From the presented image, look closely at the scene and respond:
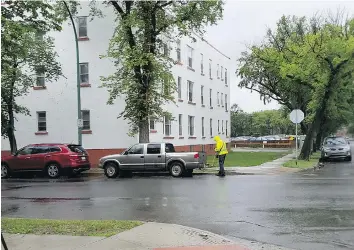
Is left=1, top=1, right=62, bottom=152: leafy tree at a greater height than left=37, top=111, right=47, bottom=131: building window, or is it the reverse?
left=1, top=1, right=62, bottom=152: leafy tree

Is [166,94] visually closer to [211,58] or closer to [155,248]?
[155,248]

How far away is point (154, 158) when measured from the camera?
19.9 meters

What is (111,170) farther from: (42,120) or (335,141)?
(335,141)

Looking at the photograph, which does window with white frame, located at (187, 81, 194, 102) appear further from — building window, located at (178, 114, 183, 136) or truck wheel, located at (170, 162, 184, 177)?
truck wheel, located at (170, 162, 184, 177)

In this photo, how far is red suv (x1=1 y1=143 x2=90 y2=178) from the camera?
68.7 ft

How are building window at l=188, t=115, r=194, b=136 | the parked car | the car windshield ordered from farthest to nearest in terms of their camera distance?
building window at l=188, t=115, r=194, b=136, the car windshield, the parked car

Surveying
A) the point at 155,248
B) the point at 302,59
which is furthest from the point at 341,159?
the point at 155,248

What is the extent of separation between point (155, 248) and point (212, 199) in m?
5.51

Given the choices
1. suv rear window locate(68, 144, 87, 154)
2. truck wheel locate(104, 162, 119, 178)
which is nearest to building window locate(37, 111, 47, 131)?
suv rear window locate(68, 144, 87, 154)

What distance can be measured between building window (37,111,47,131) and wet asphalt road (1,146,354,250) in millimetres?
13614

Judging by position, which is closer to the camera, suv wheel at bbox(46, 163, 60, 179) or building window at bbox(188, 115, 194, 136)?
suv wheel at bbox(46, 163, 60, 179)

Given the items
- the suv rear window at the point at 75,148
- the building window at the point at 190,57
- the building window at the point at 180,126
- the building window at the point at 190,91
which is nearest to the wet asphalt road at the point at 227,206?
the suv rear window at the point at 75,148

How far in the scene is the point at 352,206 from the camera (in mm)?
10211

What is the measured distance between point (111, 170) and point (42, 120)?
11.3 m
